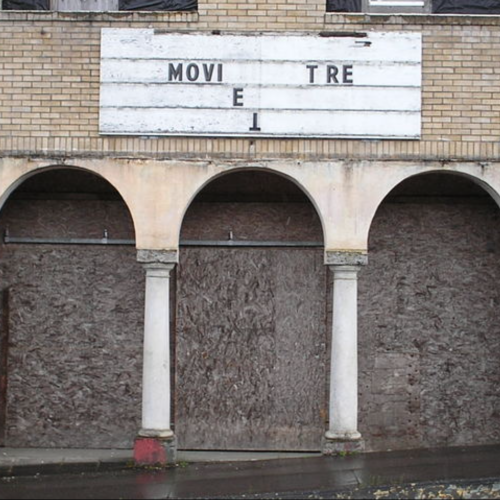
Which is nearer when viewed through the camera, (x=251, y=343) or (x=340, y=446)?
(x=340, y=446)

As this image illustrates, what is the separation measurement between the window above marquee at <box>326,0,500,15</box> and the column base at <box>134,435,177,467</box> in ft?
18.6

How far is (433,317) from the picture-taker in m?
14.6

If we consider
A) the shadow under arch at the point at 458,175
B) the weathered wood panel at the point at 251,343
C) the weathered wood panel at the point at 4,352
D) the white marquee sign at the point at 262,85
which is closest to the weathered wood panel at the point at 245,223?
the weathered wood panel at the point at 251,343

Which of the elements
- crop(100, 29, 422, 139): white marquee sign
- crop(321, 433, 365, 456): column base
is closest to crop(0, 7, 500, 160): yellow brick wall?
crop(100, 29, 422, 139): white marquee sign

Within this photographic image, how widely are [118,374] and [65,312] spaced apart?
3.54 ft

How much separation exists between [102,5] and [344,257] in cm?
449

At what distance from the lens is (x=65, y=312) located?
14633 millimetres

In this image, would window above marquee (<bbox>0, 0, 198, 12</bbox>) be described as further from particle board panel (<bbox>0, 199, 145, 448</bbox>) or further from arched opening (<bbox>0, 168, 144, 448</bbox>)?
particle board panel (<bbox>0, 199, 145, 448</bbox>)

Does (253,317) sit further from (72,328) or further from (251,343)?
(72,328)

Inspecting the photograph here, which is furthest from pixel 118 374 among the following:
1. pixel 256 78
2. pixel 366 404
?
pixel 256 78

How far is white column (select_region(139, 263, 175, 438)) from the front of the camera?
1309 centimetres

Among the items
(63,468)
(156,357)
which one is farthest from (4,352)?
(156,357)

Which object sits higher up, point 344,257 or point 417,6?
point 417,6

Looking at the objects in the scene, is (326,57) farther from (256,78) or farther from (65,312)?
(65,312)
